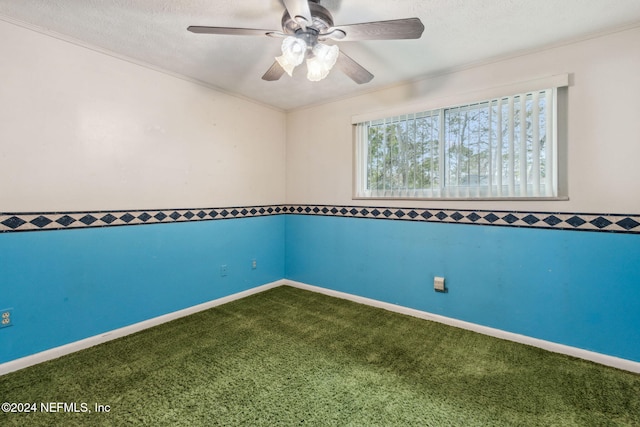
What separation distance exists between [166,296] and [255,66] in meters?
2.22

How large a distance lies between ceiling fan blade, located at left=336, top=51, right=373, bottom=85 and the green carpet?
6.51 ft

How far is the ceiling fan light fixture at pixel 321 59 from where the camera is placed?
1656 mm

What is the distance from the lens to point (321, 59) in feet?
5.52

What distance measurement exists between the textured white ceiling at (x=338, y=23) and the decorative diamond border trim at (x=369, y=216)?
1263mm

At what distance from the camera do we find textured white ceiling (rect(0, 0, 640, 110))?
69.3 inches

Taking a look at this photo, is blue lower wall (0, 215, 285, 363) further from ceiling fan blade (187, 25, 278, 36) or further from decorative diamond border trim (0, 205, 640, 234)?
ceiling fan blade (187, 25, 278, 36)

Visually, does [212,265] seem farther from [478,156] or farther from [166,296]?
[478,156]

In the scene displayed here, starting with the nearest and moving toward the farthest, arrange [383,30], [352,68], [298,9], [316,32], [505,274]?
[298,9] < [383,30] < [316,32] < [352,68] < [505,274]

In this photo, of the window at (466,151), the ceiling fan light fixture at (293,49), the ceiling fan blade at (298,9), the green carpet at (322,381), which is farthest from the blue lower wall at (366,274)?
the ceiling fan blade at (298,9)

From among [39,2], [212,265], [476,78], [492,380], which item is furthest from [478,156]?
[39,2]

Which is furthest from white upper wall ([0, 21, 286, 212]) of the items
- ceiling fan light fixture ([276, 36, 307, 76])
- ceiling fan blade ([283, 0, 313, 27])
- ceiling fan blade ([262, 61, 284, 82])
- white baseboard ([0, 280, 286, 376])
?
ceiling fan blade ([283, 0, 313, 27])

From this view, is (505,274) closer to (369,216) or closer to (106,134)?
(369,216)

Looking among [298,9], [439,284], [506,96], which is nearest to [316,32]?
[298,9]

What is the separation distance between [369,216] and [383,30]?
6.34 feet
